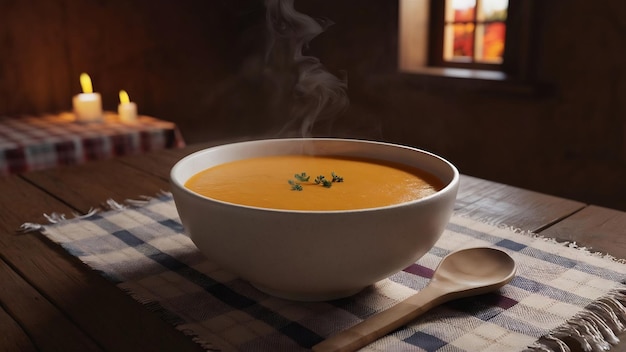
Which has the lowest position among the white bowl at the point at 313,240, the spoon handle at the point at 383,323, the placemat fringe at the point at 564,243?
the placemat fringe at the point at 564,243

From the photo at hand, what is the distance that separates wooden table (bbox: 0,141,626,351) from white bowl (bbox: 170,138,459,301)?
109 millimetres

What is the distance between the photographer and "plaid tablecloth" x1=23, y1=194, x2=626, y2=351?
59 cm

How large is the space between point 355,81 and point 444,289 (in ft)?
8.60

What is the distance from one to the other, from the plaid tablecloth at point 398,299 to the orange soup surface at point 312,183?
11 centimetres

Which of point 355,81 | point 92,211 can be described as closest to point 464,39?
point 355,81

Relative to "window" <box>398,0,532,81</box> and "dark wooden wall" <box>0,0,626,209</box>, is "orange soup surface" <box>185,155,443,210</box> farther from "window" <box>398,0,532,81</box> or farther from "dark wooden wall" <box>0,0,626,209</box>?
"window" <box>398,0,532,81</box>

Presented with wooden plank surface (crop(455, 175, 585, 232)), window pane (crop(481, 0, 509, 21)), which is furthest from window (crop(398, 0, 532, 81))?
wooden plank surface (crop(455, 175, 585, 232))

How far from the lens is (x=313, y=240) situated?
575mm

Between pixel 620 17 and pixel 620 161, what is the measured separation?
21.5 inches

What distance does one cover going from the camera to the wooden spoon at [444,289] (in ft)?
1.86

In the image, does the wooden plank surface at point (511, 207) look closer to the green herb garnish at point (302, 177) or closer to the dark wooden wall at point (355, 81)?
the green herb garnish at point (302, 177)

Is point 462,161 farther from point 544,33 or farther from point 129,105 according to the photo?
point 129,105

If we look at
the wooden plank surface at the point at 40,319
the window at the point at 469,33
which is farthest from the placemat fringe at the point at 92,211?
the window at the point at 469,33

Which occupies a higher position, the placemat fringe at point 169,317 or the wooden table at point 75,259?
the placemat fringe at point 169,317
